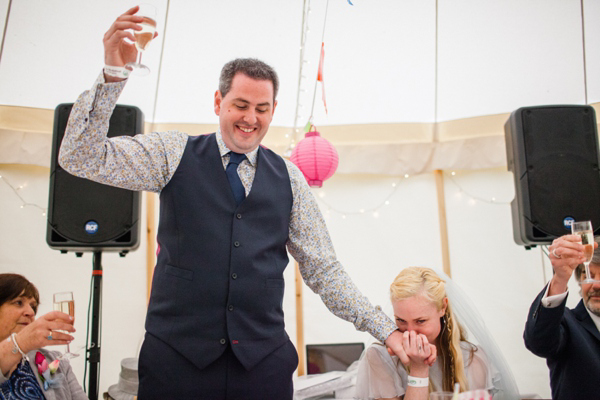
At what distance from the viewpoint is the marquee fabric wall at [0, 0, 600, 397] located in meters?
3.60

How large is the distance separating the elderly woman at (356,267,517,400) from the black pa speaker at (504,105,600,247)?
0.92 meters

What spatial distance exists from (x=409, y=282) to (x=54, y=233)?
1716mm

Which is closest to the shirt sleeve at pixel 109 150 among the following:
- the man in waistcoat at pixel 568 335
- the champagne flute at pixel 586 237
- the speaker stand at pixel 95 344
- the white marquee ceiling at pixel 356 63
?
the speaker stand at pixel 95 344

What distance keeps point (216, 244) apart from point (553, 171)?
2083 mm

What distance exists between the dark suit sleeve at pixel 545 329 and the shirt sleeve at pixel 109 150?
159 centimetres

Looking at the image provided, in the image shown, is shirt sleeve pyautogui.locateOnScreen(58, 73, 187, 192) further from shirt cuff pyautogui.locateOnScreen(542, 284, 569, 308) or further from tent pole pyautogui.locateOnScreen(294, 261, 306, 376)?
tent pole pyautogui.locateOnScreen(294, 261, 306, 376)

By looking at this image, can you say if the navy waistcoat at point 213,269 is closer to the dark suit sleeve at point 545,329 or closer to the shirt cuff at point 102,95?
the shirt cuff at point 102,95

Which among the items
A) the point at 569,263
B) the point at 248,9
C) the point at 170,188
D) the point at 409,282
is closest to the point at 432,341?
the point at 409,282

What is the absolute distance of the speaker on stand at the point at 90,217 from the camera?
2.29 metres

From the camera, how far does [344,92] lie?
4023 millimetres

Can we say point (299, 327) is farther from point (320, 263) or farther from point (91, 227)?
point (320, 263)

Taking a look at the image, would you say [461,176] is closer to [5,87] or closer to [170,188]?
[170,188]

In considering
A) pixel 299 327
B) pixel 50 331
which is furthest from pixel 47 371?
pixel 299 327

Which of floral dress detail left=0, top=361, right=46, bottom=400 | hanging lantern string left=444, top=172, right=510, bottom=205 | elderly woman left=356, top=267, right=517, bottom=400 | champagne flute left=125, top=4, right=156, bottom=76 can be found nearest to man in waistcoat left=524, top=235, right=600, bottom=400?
elderly woman left=356, top=267, right=517, bottom=400
